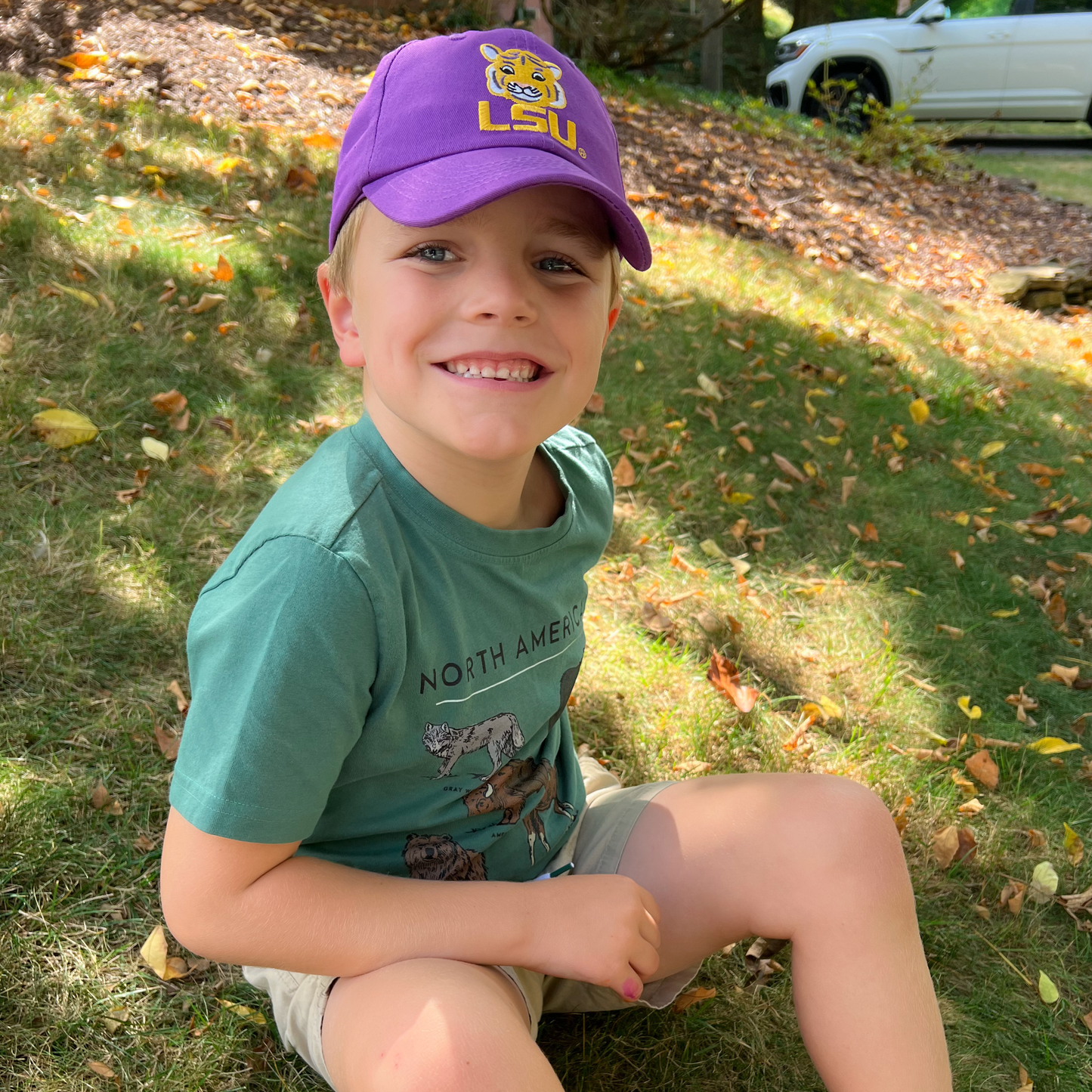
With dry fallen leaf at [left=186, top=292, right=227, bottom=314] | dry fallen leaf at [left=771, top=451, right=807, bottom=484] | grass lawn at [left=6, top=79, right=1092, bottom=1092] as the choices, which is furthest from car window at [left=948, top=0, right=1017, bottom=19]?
dry fallen leaf at [left=186, top=292, right=227, bottom=314]

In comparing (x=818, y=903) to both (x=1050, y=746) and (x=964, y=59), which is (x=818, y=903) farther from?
(x=964, y=59)

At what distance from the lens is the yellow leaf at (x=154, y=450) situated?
2.83 m

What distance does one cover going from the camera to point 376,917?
4.25 feet

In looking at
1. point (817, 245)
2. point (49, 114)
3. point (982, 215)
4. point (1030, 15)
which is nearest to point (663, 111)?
point (817, 245)

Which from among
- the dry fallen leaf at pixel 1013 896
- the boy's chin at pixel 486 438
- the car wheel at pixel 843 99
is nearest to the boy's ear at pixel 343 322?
the boy's chin at pixel 486 438

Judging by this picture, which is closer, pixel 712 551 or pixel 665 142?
pixel 712 551

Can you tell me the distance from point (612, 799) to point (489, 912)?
48 cm

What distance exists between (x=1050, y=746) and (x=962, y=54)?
930 centimetres

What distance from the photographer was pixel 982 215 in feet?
25.0

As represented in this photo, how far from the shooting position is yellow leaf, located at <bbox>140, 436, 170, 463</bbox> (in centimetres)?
283

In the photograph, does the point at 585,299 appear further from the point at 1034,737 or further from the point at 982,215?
the point at 982,215

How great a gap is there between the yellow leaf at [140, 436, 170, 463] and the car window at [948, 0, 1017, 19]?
10.1 m

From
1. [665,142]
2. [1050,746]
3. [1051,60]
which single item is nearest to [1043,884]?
[1050,746]

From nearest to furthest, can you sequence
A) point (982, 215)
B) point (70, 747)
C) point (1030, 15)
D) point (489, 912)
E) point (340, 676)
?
point (340, 676)
point (489, 912)
point (70, 747)
point (982, 215)
point (1030, 15)
